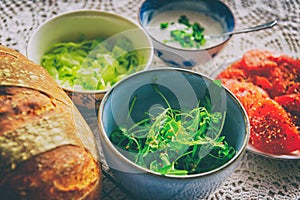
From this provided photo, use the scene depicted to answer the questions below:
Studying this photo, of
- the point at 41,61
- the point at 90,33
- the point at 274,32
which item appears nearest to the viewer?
the point at 41,61

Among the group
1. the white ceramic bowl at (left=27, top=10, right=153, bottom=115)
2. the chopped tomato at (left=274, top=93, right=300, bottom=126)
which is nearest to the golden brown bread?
the white ceramic bowl at (left=27, top=10, right=153, bottom=115)

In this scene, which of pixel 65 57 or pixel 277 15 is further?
pixel 277 15

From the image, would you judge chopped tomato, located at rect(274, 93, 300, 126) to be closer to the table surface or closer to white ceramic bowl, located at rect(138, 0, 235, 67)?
the table surface

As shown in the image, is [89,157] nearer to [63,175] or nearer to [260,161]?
[63,175]

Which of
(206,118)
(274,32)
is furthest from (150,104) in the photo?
(274,32)

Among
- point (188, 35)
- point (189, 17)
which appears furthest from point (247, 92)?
point (189, 17)

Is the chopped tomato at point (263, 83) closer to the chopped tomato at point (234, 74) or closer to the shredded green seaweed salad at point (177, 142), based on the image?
the chopped tomato at point (234, 74)

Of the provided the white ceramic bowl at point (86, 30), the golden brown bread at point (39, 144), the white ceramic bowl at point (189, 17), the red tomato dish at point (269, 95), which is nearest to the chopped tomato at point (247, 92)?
the red tomato dish at point (269, 95)
